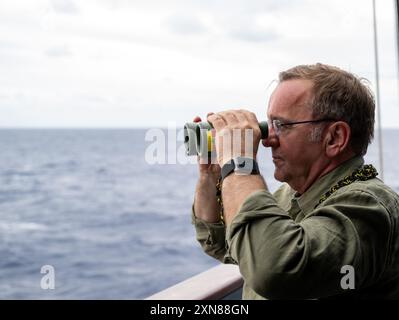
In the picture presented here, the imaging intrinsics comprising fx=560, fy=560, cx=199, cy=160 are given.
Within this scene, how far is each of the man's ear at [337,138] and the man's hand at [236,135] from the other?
0.46 ft

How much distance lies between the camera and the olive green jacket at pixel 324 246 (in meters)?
0.75

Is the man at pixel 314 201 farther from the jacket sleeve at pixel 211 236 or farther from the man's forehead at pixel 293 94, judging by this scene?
the jacket sleeve at pixel 211 236

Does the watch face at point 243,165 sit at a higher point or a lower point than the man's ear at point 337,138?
lower

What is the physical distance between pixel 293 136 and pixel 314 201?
0.40 feet

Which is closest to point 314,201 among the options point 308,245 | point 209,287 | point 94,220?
point 308,245

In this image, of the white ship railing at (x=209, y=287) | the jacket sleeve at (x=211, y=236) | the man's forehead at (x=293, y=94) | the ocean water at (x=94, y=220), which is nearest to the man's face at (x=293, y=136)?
the man's forehead at (x=293, y=94)

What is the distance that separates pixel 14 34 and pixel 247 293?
49758 millimetres

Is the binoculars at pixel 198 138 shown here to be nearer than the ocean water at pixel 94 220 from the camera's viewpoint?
Yes

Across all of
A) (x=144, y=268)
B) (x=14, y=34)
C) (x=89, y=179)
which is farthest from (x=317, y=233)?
(x=14, y=34)

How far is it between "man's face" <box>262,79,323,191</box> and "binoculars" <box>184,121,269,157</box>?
4 centimetres

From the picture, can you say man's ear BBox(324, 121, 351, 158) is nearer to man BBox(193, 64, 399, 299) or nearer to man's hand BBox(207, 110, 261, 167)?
Result: man BBox(193, 64, 399, 299)

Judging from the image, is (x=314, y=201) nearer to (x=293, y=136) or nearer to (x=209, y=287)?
(x=293, y=136)

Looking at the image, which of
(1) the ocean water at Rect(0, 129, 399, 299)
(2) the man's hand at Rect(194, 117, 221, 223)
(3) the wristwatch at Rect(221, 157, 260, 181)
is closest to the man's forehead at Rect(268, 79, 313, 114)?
(3) the wristwatch at Rect(221, 157, 260, 181)

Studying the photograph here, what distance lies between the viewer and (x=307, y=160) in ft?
3.14
